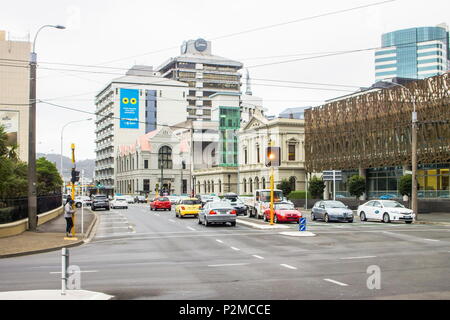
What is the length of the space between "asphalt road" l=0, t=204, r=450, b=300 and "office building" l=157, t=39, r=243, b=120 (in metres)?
131

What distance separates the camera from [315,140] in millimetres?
80062

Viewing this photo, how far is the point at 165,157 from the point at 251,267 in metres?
112

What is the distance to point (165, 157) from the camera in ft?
414

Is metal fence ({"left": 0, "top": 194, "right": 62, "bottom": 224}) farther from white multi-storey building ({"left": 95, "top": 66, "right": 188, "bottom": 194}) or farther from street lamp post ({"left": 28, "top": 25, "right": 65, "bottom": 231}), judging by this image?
white multi-storey building ({"left": 95, "top": 66, "right": 188, "bottom": 194})

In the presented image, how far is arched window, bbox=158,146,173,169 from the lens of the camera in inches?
4943

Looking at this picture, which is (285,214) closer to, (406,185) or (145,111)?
(406,185)

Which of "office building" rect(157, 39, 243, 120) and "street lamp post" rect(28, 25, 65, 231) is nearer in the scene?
"street lamp post" rect(28, 25, 65, 231)

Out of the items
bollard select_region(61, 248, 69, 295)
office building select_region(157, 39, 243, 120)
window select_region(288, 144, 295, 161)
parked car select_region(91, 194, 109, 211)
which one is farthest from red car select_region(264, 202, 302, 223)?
office building select_region(157, 39, 243, 120)

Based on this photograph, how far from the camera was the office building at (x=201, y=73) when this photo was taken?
154000 mm

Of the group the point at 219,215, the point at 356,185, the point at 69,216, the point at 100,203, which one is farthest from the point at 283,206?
the point at 100,203

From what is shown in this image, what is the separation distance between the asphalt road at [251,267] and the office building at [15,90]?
256ft
